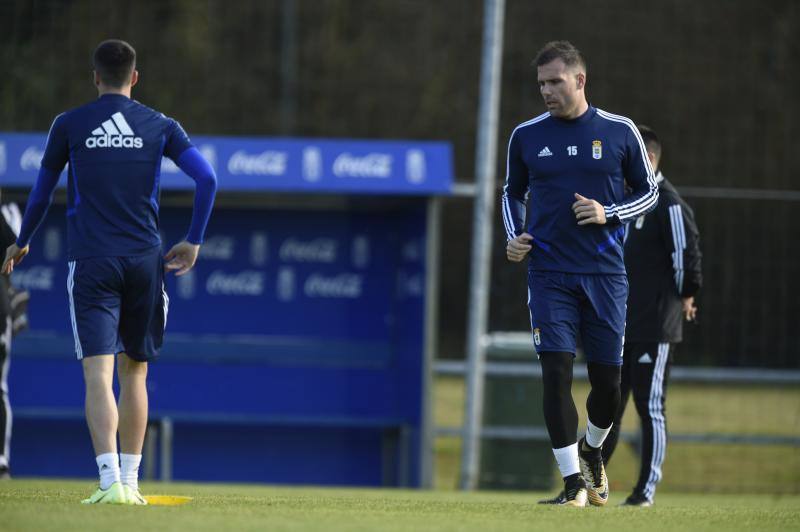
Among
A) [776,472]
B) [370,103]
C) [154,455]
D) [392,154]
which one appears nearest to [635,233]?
[392,154]

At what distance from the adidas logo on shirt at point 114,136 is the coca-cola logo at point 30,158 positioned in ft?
15.8

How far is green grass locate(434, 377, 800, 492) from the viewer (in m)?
11.9

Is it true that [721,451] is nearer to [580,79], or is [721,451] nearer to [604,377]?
[604,377]

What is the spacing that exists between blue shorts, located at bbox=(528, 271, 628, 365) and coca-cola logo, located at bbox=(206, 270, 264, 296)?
18.8 feet

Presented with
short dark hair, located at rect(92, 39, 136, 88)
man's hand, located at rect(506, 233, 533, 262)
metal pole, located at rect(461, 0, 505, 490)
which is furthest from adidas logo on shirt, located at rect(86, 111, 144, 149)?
metal pole, located at rect(461, 0, 505, 490)

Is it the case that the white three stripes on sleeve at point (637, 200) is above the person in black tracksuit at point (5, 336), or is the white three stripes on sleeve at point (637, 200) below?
above

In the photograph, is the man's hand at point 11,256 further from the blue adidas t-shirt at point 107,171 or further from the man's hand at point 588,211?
the man's hand at point 588,211

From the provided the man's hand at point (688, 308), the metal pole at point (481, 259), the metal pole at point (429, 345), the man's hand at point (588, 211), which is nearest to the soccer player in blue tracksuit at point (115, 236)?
the man's hand at point (588, 211)

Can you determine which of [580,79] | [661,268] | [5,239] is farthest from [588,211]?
[5,239]

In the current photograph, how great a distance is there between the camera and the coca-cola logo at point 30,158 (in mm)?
10484

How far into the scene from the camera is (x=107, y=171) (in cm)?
589

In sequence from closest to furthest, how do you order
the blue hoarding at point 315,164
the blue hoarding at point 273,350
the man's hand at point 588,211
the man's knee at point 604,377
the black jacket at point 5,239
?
the man's hand at point 588,211 < the man's knee at point 604,377 < the black jacket at point 5,239 < the blue hoarding at point 315,164 < the blue hoarding at point 273,350

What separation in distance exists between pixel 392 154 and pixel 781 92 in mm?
11214

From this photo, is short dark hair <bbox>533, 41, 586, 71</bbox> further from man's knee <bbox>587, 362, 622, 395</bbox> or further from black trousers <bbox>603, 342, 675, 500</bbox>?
black trousers <bbox>603, 342, 675, 500</bbox>
